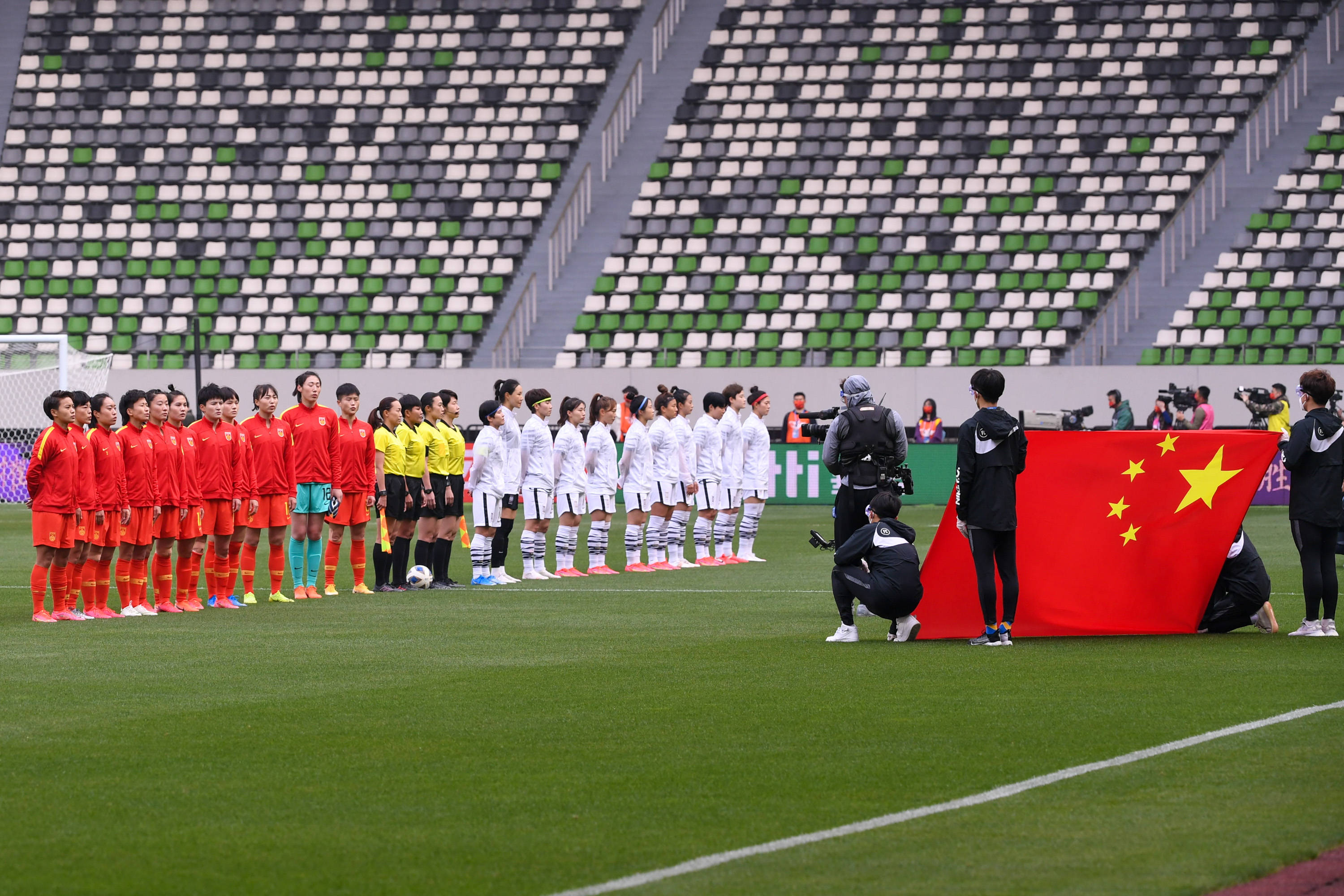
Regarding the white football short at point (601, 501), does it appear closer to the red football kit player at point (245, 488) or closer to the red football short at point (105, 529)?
the red football kit player at point (245, 488)

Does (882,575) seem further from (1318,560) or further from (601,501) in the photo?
(601,501)

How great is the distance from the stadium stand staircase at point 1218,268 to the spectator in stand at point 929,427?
4.03m

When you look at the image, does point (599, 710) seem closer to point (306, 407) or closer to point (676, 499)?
point (306, 407)

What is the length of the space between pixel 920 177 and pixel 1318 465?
27.7 m

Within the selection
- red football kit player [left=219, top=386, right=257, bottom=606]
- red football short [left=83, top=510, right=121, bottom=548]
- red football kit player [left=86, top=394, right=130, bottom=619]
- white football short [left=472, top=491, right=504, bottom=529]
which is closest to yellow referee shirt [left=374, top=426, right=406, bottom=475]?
white football short [left=472, top=491, right=504, bottom=529]

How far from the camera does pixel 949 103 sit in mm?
40500

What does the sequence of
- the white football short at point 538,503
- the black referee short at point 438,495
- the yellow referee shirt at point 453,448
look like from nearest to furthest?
1. the black referee short at point 438,495
2. the yellow referee shirt at point 453,448
3. the white football short at point 538,503

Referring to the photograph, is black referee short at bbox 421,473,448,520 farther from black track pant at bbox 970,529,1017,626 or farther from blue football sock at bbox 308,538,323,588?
black track pant at bbox 970,529,1017,626

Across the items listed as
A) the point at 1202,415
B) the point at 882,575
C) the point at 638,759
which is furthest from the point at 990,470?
the point at 1202,415

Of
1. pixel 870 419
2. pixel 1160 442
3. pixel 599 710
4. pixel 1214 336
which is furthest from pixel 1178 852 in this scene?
pixel 1214 336

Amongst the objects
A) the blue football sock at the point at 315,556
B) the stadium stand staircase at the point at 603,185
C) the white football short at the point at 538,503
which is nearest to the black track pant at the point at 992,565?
the blue football sock at the point at 315,556

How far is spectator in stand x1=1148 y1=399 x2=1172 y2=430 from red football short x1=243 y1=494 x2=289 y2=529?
17.5m

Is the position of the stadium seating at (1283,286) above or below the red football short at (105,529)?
above

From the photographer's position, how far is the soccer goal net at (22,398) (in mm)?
30531
